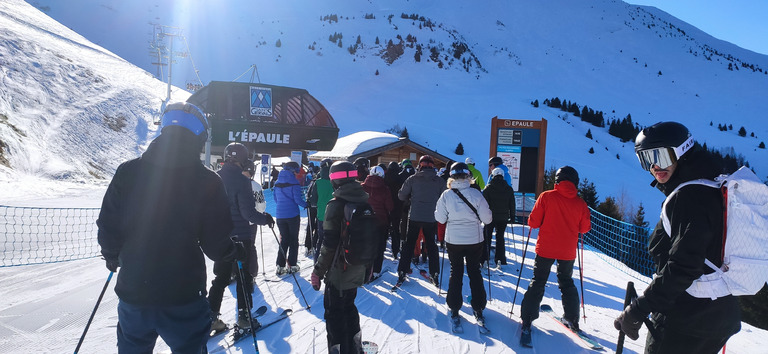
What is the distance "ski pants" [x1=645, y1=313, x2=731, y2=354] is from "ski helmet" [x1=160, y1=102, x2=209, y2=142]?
262 cm

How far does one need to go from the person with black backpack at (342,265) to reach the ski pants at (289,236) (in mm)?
3064

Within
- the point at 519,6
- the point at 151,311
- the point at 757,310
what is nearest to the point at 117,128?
the point at 151,311

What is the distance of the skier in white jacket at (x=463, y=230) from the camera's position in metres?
4.31

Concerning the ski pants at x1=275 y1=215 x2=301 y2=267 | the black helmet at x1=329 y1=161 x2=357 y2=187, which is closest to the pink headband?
the black helmet at x1=329 y1=161 x2=357 y2=187

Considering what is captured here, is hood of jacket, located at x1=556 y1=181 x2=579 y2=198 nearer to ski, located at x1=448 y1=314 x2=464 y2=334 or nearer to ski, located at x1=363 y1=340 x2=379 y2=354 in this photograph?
ski, located at x1=448 y1=314 x2=464 y2=334

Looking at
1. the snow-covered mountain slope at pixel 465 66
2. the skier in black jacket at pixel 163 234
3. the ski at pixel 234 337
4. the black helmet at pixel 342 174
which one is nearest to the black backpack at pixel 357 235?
the black helmet at pixel 342 174

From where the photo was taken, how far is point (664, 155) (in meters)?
2.09

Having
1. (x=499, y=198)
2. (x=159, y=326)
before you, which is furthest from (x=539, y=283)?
(x=159, y=326)

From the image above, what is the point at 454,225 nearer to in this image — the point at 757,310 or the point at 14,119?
the point at 757,310

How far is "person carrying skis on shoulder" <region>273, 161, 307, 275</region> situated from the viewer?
20.2 ft

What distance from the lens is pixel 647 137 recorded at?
215 cm

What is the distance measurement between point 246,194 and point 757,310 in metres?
12.2

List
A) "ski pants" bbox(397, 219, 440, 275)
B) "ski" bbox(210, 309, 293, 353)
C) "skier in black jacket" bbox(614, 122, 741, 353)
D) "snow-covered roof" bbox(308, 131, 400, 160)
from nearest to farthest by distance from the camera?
1. "skier in black jacket" bbox(614, 122, 741, 353)
2. "ski" bbox(210, 309, 293, 353)
3. "ski pants" bbox(397, 219, 440, 275)
4. "snow-covered roof" bbox(308, 131, 400, 160)

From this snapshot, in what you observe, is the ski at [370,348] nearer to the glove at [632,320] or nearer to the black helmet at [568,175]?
the glove at [632,320]
